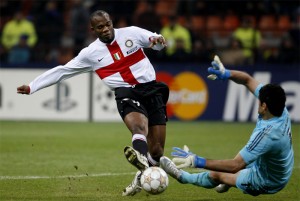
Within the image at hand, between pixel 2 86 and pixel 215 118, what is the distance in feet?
18.1

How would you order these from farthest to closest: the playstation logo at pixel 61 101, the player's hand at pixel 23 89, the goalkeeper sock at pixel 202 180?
the playstation logo at pixel 61 101 → the player's hand at pixel 23 89 → the goalkeeper sock at pixel 202 180

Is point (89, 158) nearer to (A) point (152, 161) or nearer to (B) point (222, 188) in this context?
(A) point (152, 161)

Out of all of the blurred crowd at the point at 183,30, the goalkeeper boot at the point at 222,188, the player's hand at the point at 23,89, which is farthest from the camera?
the blurred crowd at the point at 183,30

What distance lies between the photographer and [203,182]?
27.7ft

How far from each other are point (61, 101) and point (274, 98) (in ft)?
40.2

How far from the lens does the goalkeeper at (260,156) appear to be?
24.9 ft

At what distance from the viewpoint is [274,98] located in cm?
762

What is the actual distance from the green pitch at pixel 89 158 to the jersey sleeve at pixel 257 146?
1.27 meters

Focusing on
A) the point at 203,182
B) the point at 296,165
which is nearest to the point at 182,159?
the point at 203,182

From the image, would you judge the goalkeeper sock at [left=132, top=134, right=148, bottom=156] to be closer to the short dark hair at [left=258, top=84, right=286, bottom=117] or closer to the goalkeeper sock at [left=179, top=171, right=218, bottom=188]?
the goalkeeper sock at [left=179, top=171, right=218, bottom=188]

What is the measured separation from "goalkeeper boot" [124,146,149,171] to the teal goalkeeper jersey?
122 cm

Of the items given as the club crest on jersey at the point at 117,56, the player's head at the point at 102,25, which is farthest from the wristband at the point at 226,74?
the player's head at the point at 102,25

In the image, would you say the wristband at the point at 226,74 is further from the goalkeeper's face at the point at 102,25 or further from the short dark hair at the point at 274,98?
the goalkeeper's face at the point at 102,25

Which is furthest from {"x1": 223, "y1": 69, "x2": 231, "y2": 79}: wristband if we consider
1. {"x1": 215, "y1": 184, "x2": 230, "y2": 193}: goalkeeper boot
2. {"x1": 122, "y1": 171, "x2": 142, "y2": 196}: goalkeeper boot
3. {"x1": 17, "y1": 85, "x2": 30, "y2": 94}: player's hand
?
{"x1": 17, "y1": 85, "x2": 30, "y2": 94}: player's hand
